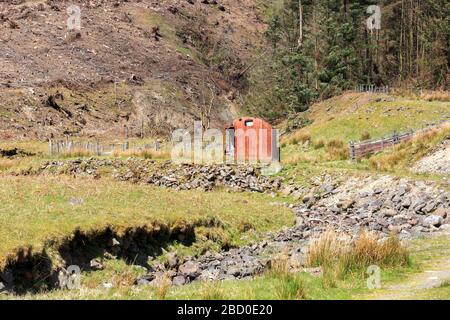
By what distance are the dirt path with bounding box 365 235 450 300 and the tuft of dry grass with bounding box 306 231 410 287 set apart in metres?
0.71

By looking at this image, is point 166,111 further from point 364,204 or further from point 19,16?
point 364,204

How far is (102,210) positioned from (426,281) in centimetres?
1286

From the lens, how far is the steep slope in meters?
60.9

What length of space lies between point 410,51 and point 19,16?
54.0m

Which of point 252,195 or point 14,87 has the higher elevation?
point 14,87

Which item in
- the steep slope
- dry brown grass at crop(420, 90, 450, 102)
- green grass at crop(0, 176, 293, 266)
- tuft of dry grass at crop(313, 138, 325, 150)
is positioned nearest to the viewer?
green grass at crop(0, 176, 293, 266)

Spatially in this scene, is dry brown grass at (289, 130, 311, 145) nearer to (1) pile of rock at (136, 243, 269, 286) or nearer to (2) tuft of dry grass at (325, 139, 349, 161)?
(2) tuft of dry grass at (325, 139, 349, 161)

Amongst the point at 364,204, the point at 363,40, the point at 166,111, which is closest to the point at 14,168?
the point at 364,204

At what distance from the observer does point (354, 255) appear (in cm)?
1201

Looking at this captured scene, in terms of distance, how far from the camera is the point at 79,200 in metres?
22.0

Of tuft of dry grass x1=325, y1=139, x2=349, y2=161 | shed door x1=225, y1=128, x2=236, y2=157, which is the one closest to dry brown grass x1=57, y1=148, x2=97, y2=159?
shed door x1=225, y1=128, x2=236, y2=157

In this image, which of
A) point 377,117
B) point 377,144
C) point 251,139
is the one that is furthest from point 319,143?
point 377,117

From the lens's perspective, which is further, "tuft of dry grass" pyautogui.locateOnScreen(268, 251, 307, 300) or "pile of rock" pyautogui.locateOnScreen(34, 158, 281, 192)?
"pile of rock" pyautogui.locateOnScreen(34, 158, 281, 192)

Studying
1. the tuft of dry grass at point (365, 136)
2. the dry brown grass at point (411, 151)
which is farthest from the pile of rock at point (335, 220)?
the tuft of dry grass at point (365, 136)
